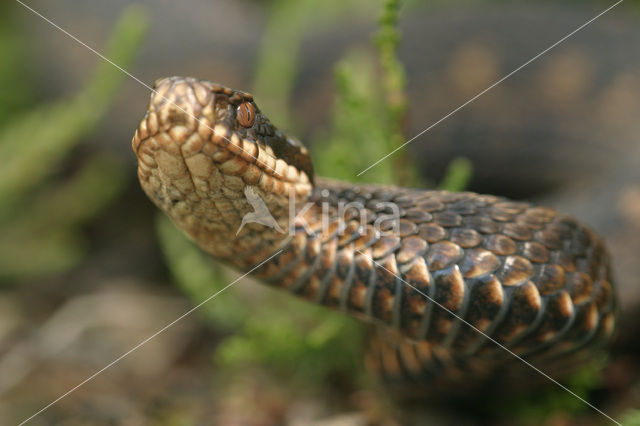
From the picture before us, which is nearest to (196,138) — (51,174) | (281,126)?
(281,126)

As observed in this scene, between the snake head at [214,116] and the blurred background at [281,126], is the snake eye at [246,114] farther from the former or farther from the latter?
the blurred background at [281,126]

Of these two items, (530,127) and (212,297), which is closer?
(212,297)

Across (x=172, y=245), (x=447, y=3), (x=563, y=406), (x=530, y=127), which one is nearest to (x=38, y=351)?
(x=172, y=245)

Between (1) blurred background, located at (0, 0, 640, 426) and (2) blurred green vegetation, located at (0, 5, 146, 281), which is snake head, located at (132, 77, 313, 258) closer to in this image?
(1) blurred background, located at (0, 0, 640, 426)

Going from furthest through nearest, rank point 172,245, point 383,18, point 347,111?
point 172,245
point 347,111
point 383,18

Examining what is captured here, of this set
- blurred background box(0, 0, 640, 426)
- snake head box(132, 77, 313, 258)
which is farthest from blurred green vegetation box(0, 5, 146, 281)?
snake head box(132, 77, 313, 258)

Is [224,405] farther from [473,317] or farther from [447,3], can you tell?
[447,3]
